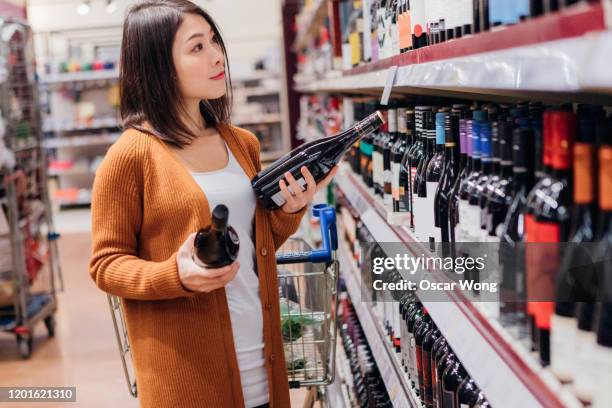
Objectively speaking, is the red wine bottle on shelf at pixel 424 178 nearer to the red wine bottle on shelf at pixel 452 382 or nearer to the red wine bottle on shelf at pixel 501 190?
the red wine bottle on shelf at pixel 452 382

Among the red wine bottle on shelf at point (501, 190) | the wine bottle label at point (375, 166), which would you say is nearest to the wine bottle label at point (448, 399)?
the red wine bottle on shelf at point (501, 190)

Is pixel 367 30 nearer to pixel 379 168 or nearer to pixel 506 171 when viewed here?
pixel 379 168

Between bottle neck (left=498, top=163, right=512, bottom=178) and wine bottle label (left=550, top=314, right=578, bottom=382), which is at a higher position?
bottle neck (left=498, top=163, right=512, bottom=178)

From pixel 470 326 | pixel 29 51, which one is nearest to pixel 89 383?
pixel 29 51

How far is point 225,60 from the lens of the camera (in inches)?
86.6

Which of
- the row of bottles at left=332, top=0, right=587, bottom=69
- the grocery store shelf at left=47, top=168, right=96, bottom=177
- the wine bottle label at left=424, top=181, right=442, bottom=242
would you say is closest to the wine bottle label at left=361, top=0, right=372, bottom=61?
the row of bottles at left=332, top=0, right=587, bottom=69

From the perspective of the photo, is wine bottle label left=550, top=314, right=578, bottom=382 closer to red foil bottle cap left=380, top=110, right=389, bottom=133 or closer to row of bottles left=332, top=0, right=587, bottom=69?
row of bottles left=332, top=0, right=587, bottom=69

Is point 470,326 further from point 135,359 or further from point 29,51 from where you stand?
point 29,51

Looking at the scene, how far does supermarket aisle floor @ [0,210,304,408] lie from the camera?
4273mm

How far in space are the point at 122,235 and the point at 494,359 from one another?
99 centimetres

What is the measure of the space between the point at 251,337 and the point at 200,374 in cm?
16

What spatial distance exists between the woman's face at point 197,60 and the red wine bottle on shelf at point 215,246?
439mm

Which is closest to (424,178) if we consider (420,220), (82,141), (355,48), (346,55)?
(420,220)

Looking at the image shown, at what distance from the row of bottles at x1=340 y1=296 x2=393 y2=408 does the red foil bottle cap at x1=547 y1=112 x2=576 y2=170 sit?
2.12m
